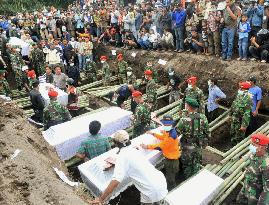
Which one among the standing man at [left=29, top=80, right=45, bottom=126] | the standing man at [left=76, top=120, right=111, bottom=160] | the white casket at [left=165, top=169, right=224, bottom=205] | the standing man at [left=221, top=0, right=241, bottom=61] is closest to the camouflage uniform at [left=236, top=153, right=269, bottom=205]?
the white casket at [left=165, top=169, right=224, bottom=205]

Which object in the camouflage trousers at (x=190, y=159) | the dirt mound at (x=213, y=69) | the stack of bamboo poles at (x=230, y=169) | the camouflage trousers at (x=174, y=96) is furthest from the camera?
the camouflage trousers at (x=174, y=96)

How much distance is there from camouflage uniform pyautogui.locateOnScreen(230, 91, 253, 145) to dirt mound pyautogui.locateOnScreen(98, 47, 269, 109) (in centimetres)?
216

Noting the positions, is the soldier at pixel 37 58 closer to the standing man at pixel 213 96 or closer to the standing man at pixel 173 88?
the standing man at pixel 173 88

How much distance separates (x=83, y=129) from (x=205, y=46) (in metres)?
8.13

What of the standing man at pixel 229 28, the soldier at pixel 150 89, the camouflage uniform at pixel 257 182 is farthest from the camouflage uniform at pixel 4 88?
the camouflage uniform at pixel 257 182

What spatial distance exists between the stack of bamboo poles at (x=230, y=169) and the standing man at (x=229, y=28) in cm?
475

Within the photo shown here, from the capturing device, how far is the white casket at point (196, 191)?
17.7 ft

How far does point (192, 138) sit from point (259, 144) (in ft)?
5.49

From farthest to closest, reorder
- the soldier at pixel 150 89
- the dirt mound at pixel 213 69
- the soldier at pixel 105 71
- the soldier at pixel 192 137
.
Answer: the soldier at pixel 105 71 → the dirt mound at pixel 213 69 → the soldier at pixel 150 89 → the soldier at pixel 192 137

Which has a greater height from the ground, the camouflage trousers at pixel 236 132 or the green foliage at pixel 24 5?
the green foliage at pixel 24 5

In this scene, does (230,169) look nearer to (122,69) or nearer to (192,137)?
(192,137)

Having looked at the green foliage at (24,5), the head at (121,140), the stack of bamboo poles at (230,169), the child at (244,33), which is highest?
the green foliage at (24,5)

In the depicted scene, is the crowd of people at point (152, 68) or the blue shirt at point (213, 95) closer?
the crowd of people at point (152, 68)

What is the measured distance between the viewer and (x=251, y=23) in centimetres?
1209
